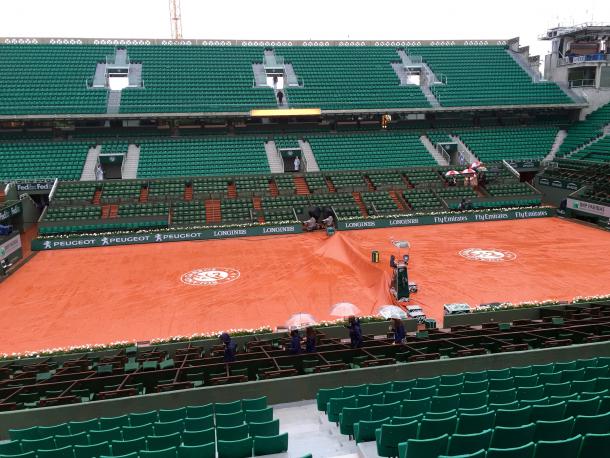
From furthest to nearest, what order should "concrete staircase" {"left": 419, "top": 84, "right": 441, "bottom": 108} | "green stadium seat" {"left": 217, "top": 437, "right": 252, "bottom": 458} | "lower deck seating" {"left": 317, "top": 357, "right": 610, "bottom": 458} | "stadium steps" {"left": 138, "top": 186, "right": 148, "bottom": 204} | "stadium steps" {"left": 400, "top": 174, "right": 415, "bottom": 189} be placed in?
"concrete staircase" {"left": 419, "top": 84, "right": 441, "bottom": 108}
"stadium steps" {"left": 400, "top": 174, "right": 415, "bottom": 189}
"stadium steps" {"left": 138, "top": 186, "right": 148, "bottom": 204}
"green stadium seat" {"left": 217, "top": 437, "right": 252, "bottom": 458}
"lower deck seating" {"left": 317, "top": 357, "right": 610, "bottom": 458}

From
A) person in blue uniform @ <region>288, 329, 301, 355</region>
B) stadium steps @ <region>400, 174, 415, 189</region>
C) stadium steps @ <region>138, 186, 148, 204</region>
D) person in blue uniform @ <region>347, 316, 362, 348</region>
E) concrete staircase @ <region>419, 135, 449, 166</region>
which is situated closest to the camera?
person in blue uniform @ <region>288, 329, 301, 355</region>

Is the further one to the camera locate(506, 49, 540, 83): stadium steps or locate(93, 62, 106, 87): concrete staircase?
locate(506, 49, 540, 83): stadium steps

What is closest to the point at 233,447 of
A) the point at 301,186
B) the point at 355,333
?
the point at 355,333

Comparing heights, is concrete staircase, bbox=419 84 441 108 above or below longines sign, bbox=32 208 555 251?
above

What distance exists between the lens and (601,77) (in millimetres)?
52750

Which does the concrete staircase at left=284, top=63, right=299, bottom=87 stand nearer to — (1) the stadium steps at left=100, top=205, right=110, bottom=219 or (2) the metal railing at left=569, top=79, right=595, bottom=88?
(1) the stadium steps at left=100, top=205, right=110, bottom=219

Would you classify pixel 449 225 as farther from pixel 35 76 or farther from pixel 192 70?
pixel 35 76

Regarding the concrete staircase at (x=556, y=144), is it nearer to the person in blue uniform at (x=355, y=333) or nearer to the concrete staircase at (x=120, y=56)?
the person in blue uniform at (x=355, y=333)

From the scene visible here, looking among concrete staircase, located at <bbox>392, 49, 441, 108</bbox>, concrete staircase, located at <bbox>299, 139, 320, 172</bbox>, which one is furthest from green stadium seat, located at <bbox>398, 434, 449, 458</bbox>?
concrete staircase, located at <bbox>392, 49, 441, 108</bbox>

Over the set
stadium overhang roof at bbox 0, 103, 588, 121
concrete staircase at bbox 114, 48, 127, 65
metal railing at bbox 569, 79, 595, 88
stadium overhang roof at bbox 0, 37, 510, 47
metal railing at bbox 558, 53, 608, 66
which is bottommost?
stadium overhang roof at bbox 0, 103, 588, 121

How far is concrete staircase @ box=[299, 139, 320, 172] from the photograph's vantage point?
4641 cm

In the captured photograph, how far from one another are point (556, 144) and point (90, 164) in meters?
48.6

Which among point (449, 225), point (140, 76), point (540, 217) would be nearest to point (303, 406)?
point (449, 225)

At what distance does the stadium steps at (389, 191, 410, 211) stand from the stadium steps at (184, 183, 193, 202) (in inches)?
712
